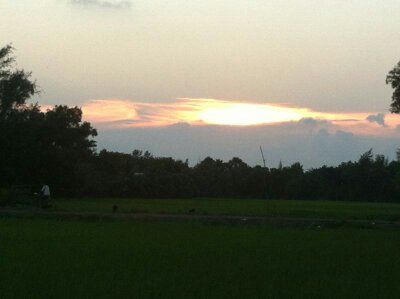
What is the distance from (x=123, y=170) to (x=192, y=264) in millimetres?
89638

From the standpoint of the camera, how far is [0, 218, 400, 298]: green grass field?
48.1 feet

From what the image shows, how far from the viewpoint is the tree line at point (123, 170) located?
68.4 metres

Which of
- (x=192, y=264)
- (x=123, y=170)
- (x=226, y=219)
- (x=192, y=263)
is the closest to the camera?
(x=192, y=264)

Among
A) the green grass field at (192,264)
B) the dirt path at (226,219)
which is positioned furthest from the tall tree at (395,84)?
A: the green grass field at (192,264)

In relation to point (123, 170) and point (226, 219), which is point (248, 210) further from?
point (123, 170)

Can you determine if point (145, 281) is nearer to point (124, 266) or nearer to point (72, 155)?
point (124, 266)

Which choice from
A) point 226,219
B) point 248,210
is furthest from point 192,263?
point 248,210

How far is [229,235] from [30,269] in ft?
45.6

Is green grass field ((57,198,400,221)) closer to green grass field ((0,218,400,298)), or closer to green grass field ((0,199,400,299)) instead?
green grass field ((0,199,400,299))

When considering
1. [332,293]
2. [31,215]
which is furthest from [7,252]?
[31,215]

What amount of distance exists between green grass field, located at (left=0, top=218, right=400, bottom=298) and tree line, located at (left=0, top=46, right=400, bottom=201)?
28829mm

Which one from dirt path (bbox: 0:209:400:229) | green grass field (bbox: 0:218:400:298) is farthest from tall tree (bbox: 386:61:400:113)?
green grass field (bbox: 0:218:400:298)

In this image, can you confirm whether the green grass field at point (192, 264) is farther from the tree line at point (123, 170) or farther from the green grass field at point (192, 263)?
the tree line at point (123, 170)

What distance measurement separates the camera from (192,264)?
62.7ft
